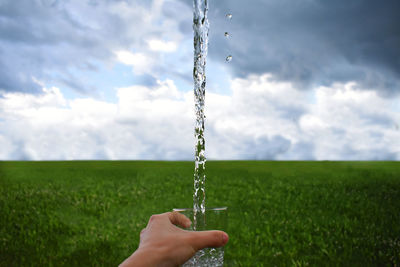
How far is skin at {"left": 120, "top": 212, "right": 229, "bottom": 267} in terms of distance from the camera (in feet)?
4.76

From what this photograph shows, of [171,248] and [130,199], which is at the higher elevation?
[171,248]

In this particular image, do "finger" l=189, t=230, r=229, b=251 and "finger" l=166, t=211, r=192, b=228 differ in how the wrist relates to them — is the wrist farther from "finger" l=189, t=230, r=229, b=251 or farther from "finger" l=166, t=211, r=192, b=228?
"finger" l=166, t=211, r=192, b=228

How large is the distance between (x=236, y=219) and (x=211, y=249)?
7184 millimetres

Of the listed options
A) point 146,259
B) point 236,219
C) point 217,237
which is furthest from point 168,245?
point 236,219

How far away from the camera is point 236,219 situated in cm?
857

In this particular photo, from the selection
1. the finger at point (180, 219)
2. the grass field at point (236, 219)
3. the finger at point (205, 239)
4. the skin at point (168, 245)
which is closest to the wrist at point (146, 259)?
the skin at point (168, 245)

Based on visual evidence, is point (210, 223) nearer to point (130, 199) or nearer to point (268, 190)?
point (130, 199)

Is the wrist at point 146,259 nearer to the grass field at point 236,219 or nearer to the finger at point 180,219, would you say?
the finger at point 180,219

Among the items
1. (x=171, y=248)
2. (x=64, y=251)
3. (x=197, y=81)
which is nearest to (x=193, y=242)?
(x=171, y=248)

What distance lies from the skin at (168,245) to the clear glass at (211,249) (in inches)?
3.5

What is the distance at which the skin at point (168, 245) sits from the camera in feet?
4.76

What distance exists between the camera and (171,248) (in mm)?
1492

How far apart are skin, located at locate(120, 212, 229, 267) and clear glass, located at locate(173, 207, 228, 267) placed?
0.09 m

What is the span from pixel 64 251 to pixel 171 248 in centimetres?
635
